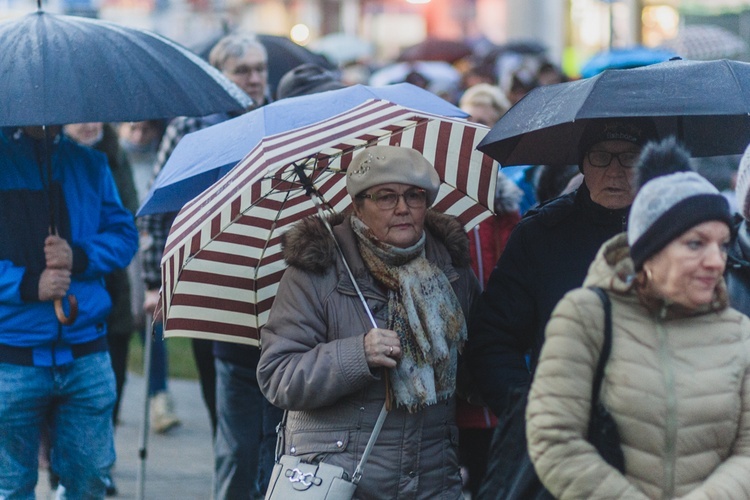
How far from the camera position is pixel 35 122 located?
13.9 feet

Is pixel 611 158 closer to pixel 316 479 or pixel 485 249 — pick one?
pixel 316 479

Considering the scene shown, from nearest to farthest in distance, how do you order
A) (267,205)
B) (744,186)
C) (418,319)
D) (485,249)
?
(418,319), (744,186), (267,205), (485,249)

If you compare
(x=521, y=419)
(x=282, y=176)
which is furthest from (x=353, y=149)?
(x=521, y=419)

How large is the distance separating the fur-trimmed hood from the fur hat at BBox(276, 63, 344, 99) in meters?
2.12

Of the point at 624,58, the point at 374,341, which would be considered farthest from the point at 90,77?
the point at 624,58

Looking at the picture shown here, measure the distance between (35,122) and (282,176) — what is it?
884 mm

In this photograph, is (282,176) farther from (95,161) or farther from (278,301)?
(95,161)

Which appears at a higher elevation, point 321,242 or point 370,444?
point 321,242

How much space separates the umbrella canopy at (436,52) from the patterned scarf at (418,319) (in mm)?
19562

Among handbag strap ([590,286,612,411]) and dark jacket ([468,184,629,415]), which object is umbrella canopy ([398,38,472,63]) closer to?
dark jacket ([468,184,629,415])

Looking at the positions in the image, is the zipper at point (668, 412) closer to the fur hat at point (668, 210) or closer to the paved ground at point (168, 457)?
the fur hat at point (668, 210)

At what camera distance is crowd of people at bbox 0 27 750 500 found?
297 centimetres

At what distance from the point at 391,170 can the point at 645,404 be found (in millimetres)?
1337

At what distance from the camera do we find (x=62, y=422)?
16.1ft
